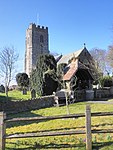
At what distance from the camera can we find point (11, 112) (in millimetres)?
22234

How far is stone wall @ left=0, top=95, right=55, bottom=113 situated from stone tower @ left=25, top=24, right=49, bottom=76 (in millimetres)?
58007

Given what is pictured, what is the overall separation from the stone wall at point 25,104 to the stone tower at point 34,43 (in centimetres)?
5801

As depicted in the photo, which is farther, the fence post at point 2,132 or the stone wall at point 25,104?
the stone wall at point 25,104

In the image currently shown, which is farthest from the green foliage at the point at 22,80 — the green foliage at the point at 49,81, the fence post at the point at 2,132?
the fence post at the point at 2,132

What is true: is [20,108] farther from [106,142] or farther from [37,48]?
[37,48]

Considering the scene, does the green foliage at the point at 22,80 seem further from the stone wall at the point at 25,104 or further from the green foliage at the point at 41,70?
the stone wall at the point at 25,104

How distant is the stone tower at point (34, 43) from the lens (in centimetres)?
8544

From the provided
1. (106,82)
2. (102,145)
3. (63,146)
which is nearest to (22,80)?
(106,82)

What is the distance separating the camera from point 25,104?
966 inches

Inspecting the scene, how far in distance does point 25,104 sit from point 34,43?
210 feet

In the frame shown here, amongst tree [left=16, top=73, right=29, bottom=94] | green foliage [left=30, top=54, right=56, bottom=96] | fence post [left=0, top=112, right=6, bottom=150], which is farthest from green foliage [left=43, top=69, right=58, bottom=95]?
fence post [left=0, top=112, right=6, bottom=150]

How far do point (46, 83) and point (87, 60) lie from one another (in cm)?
2261

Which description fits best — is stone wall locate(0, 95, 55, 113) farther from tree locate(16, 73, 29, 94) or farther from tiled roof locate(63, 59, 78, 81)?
tree locate(16, 73, 29, 94)

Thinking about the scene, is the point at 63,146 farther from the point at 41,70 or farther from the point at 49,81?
the point at 41,70
